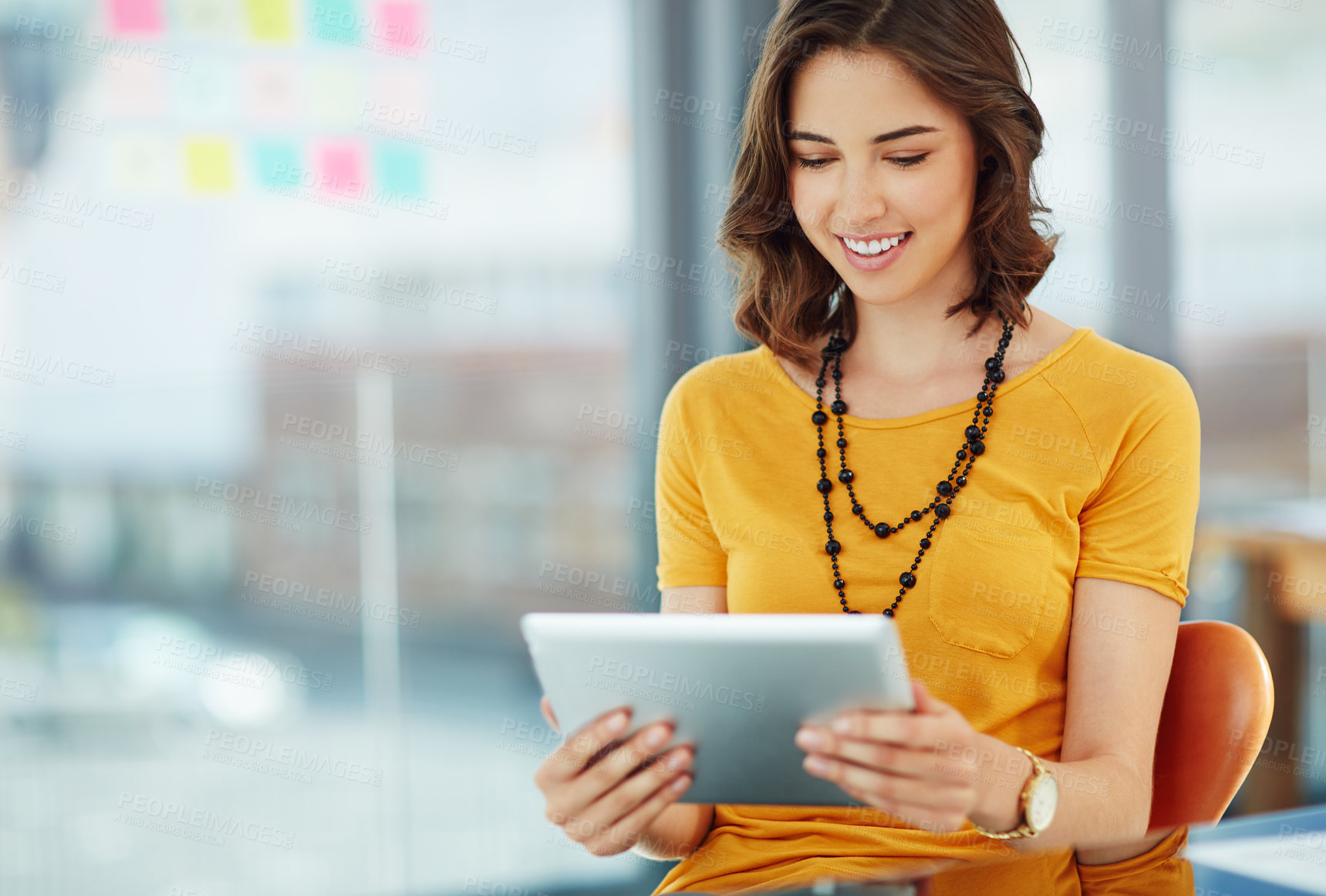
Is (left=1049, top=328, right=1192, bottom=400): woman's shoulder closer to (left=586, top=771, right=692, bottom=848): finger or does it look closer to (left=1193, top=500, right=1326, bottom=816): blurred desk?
(left=586, top=771, right=692, bottom=848): finger

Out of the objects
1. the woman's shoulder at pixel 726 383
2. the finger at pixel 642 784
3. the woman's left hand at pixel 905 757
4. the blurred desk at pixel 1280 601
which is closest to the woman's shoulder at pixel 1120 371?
the woman's shoulder at pixel 726 383

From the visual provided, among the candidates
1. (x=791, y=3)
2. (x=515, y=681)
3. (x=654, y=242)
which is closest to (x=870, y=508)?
(x=791, y=3)

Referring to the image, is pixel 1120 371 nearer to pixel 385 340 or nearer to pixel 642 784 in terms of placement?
pixel 642 784

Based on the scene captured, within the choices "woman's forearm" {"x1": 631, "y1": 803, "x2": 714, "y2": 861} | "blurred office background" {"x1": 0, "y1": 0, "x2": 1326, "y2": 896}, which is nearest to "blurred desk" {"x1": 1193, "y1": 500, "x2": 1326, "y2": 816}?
"blurred office background" {"x1": 0, "y1": 0, "x2": 1326, "y2": 896}

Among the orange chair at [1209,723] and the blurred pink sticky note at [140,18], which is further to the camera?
the blurred pink sticky note at [140,18]

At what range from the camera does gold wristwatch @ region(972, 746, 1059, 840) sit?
107 centimetres

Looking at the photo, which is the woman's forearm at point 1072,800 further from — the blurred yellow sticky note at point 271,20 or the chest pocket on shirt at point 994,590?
the blurred yellow sticky note at point 271,20

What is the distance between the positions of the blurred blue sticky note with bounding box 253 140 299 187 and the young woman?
151 cm

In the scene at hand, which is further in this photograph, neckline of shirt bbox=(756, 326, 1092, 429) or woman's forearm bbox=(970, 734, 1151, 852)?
neckline of shirt bbox=(756, 326, 1092, 429)

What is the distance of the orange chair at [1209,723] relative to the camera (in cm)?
121

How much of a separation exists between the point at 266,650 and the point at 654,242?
1.52 metres

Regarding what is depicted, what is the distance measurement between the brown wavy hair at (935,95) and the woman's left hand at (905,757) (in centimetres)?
58

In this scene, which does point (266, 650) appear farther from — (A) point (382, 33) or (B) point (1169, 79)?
(B) point (1169, 79)

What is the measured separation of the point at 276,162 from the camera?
2590 mm
